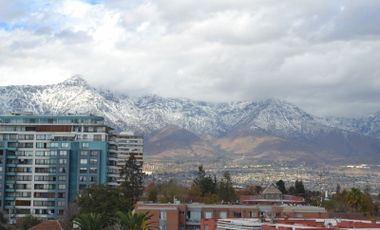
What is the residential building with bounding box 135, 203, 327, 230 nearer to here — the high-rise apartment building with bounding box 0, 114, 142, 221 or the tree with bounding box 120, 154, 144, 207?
the tree with bounding box 120, 154, 144, 207

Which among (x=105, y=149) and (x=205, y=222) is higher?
(x=105, y=149)

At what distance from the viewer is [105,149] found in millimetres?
142000

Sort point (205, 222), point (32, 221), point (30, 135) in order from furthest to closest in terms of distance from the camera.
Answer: point (30, 135)
point (32, 221)
point (205, 222)

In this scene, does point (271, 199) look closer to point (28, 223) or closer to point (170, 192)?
point (170, 192)

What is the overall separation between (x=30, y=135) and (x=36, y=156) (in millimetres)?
4762

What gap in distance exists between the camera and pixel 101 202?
322 feet

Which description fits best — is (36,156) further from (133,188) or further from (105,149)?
(133,188)

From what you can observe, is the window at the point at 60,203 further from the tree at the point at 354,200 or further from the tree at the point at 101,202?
the tree at the point at 354,200

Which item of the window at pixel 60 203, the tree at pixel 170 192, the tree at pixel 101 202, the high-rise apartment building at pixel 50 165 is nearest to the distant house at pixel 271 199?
the tree at pixel 170 192

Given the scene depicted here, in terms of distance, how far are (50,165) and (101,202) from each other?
46.1 m

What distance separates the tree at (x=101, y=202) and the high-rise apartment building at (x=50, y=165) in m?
39.0

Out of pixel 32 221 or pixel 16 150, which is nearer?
pixel 32 221

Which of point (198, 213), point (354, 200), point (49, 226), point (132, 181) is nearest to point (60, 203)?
point (132, 181)

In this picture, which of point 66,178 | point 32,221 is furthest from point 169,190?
point 32,221
